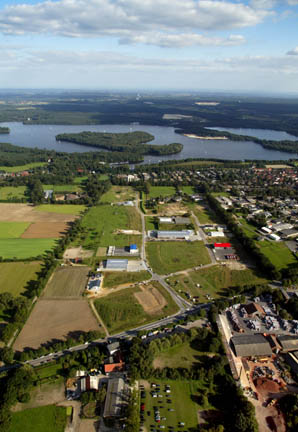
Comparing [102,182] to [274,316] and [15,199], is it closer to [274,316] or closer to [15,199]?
[15,199]

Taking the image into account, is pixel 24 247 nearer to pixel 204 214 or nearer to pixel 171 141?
pixel 204 214

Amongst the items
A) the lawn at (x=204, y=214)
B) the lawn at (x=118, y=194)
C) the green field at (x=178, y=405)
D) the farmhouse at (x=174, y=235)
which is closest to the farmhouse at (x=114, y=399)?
the green field at (x=178, y=405)

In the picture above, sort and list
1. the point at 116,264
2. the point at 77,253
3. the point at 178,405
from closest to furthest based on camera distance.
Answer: the point at 178,405, the point at 116,264, the point at 77,253

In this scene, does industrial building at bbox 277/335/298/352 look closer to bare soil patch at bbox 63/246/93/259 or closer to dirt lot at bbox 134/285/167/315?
dirt lot at bbox 134/285/167/315

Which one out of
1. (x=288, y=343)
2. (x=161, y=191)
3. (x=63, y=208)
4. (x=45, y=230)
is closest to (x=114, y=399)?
(x=288, y=343)

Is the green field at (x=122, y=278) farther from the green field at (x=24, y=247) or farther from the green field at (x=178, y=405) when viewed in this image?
the green field at (x=178, y=405)

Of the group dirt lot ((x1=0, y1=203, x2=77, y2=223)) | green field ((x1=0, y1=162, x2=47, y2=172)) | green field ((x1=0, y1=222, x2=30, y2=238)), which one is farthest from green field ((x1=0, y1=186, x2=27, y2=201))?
green field ((x1=0, y1=162, x2=47, y2=172))
